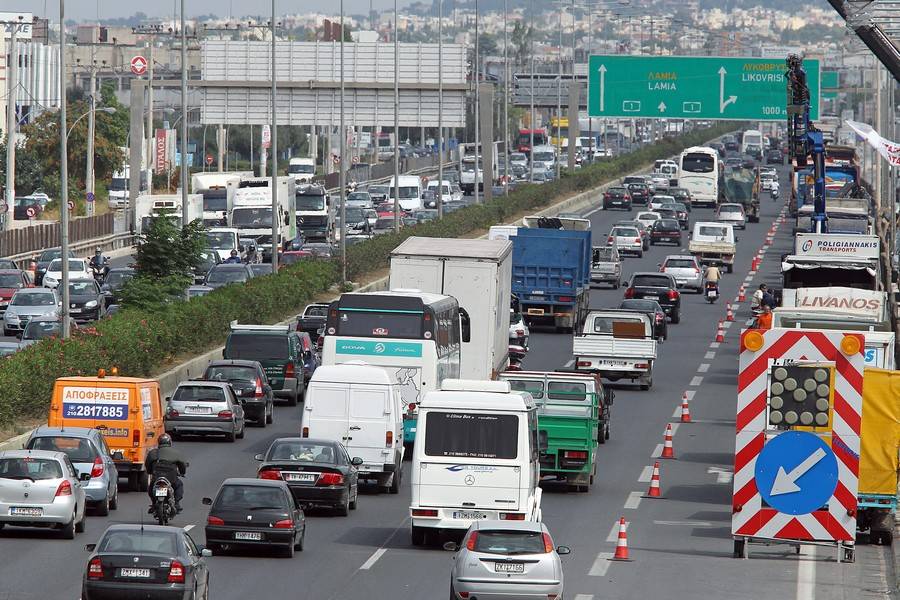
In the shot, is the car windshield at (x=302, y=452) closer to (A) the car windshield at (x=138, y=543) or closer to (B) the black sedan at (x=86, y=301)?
(A) the car windshield at (x=138, y=543)

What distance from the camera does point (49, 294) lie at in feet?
180

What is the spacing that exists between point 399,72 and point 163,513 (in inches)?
2263

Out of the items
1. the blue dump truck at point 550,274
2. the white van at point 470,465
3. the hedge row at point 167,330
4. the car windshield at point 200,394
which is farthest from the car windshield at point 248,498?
the blue dump truck at point 550,274

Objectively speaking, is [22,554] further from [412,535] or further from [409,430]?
[409,430]

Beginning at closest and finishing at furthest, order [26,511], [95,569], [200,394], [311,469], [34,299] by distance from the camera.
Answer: [95,569] → [26,511] → [311,469] → [200,394] → [34,299]

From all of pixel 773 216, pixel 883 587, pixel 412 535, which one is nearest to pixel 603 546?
pixel 412 535

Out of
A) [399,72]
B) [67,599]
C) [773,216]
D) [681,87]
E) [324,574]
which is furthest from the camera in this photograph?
[773,216]

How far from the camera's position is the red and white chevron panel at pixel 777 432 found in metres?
21.1

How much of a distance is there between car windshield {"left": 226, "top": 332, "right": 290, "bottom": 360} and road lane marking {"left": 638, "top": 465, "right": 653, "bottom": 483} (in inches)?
429

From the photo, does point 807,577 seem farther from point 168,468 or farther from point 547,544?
point 168,468

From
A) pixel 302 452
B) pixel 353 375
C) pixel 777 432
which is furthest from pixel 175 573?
pixel 353 375

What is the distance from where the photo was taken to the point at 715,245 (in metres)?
78.1

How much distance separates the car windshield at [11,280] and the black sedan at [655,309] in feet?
65.3

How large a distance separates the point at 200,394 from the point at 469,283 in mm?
6232
